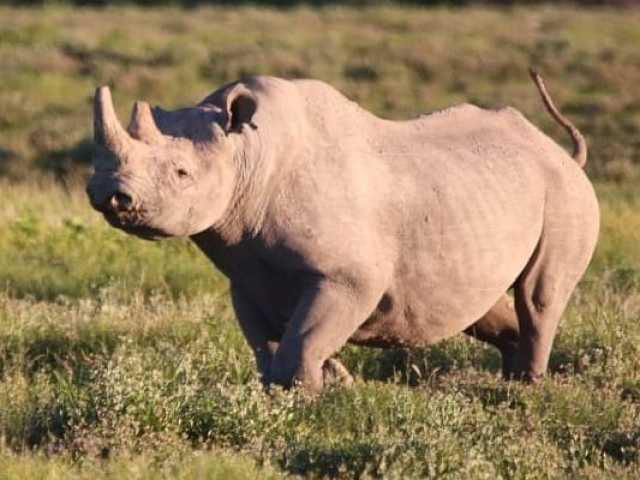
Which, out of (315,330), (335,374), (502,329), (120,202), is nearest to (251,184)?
(315,330)

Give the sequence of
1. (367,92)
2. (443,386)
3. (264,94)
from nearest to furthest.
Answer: (264,94), (443,386), (367,92)

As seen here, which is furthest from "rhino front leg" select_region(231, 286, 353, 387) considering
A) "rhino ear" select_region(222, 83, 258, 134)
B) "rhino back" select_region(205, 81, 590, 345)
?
"rhino ear" select_region(222, 83, 258, 134)

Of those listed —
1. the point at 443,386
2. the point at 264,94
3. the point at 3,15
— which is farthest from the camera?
the point at 3,15

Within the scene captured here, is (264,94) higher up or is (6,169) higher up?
(264,94)

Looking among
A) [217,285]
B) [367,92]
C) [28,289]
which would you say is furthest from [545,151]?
[367,92]

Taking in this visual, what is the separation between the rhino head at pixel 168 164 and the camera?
23.9 feet

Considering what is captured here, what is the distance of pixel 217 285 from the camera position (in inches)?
486

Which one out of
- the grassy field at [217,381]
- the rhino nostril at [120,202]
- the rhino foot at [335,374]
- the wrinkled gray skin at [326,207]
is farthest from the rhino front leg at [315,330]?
the rhino nostril at [120,202]

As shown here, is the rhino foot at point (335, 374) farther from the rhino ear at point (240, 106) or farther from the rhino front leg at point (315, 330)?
the rhino ear at point (240, 106)

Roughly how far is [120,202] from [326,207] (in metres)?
1.12

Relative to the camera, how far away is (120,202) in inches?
287

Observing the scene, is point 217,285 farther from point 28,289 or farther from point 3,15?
point 3,15

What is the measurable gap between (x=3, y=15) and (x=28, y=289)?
28080 millimetres

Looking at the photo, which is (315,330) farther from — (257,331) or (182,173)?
(182,173)
